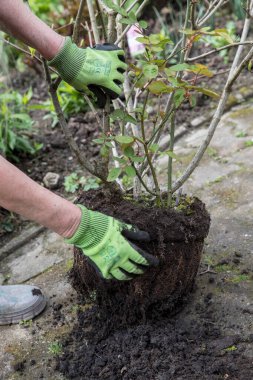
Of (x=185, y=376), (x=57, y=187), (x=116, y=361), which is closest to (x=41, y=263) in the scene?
(x=57, y=187)

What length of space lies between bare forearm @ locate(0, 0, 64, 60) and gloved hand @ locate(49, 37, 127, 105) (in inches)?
1.7

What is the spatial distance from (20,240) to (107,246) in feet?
4.68

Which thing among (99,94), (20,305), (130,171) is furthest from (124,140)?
(20,305)

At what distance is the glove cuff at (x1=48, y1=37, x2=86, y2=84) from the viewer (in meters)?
2.34

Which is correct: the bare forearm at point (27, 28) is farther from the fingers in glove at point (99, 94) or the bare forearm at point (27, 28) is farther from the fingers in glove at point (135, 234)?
the fingers in glove at point (135, 234)

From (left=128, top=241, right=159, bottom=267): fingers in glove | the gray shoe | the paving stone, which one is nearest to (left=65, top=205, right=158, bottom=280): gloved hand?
(left=128, top=241, right=159, bottom=267): fingers in glove

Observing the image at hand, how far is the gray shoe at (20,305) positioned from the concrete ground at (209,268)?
38 millimetres

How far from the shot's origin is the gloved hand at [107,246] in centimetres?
211

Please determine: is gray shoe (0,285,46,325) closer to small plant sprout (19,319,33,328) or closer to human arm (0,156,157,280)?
small plant sprout (19,319,33,328)

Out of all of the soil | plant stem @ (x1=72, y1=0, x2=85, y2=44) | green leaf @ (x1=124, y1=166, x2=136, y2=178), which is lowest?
the soil

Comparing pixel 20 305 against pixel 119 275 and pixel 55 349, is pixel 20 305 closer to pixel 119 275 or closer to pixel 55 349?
pixel 55 349

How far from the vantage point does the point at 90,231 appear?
212 cm

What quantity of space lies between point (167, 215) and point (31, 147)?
78.0 inches

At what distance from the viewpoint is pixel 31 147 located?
162 inches
